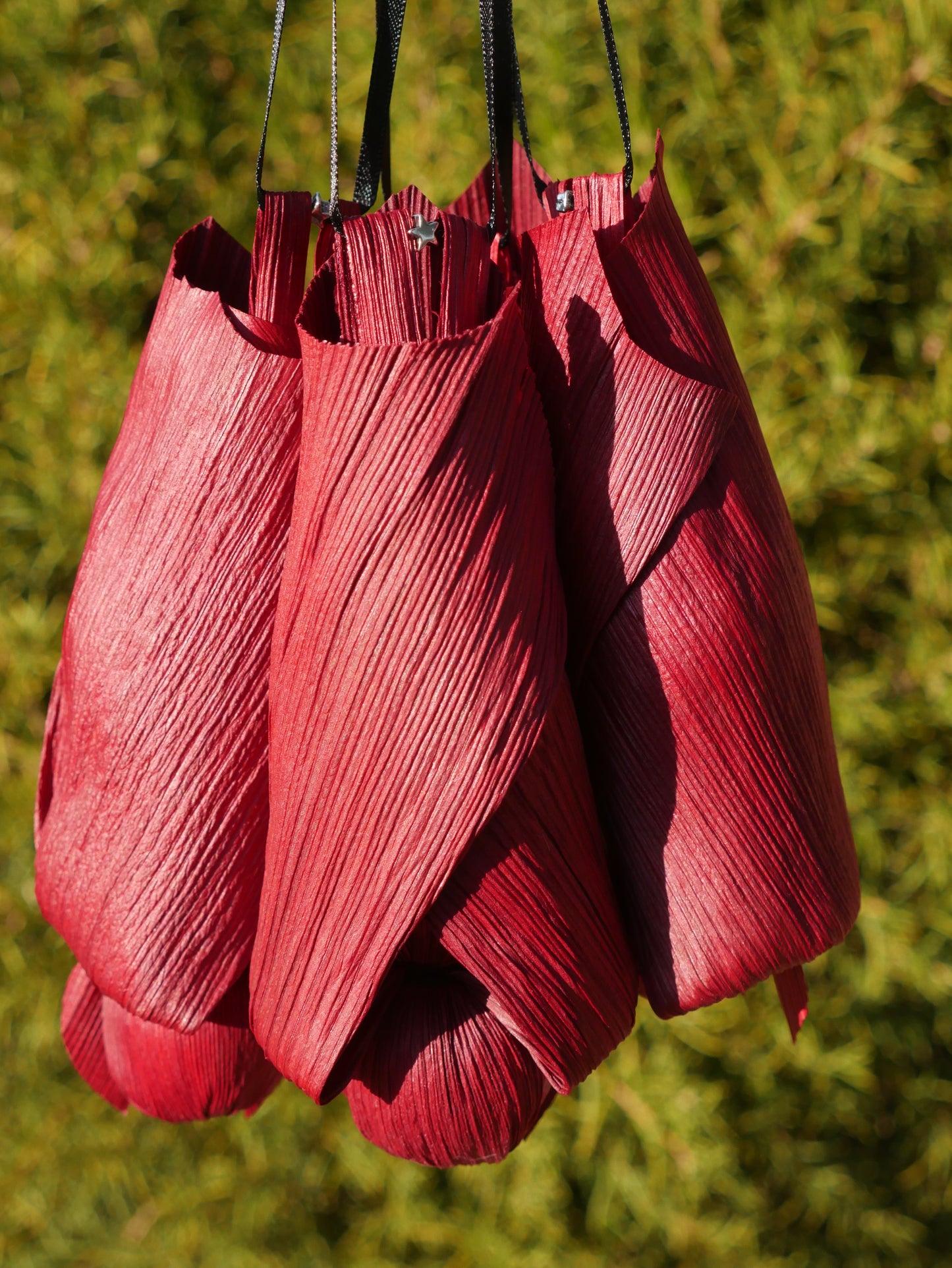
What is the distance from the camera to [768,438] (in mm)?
918

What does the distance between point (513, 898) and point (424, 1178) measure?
882 mm

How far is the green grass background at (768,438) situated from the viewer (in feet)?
2.90

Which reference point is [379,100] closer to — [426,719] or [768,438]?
[426,719]

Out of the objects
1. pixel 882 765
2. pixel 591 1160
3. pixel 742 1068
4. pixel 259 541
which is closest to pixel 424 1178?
pixel 591 1160

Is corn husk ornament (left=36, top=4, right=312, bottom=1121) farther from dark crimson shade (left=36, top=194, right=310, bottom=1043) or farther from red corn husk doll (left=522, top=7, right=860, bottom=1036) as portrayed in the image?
red corn husk doll (left=522, top=7, right=860, bottom=1036)

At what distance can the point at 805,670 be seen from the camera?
0.40 meters

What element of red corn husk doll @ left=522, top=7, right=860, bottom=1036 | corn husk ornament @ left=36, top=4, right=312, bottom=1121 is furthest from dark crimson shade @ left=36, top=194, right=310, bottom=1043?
red corn husk doll @ left=522, top=7, right=860, bottom=1036

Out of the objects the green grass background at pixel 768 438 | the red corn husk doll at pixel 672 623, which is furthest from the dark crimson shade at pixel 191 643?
the green grass background at pixel 768 438

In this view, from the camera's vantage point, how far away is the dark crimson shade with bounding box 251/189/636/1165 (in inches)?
13.4

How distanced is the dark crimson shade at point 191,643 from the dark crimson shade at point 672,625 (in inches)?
4.3

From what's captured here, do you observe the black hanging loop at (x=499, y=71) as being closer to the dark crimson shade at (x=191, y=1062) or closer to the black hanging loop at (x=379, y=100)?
the black hanging loop at (x=379, y=100)

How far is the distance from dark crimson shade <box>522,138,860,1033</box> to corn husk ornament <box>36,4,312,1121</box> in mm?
112

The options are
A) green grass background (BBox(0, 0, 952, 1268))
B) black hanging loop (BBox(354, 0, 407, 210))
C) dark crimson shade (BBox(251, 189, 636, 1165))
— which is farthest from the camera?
green grass background (BBox(0, 0, 952, 1268))

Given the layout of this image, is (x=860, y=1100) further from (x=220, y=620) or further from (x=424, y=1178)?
(x=220, y=620)
